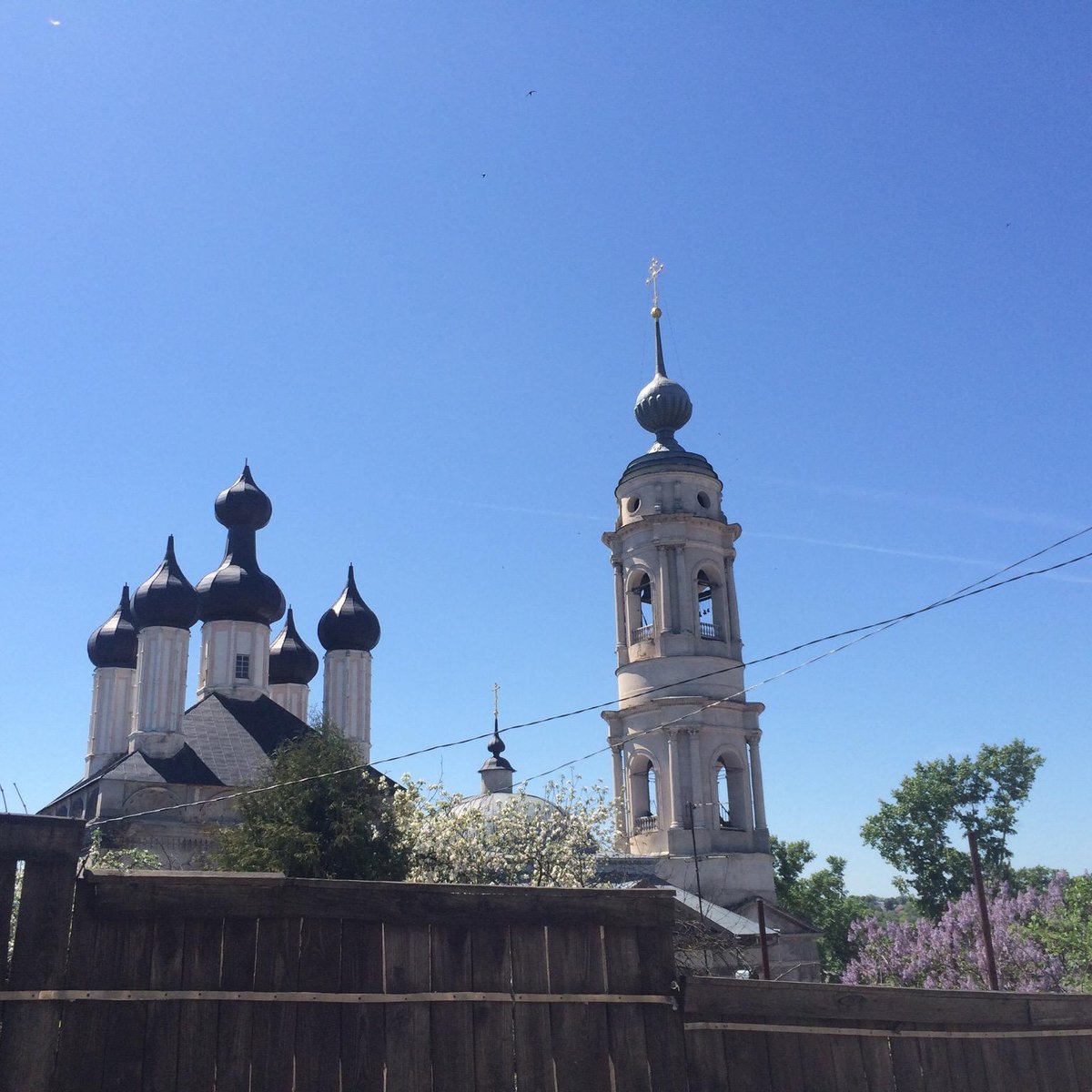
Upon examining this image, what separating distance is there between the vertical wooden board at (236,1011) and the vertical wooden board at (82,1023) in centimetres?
50

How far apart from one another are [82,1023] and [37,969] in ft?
0.98

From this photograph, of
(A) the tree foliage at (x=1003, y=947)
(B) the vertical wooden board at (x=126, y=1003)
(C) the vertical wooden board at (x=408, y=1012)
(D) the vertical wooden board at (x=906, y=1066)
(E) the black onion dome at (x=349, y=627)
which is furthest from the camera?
(E) the black onion dome at (x=349, y=627)

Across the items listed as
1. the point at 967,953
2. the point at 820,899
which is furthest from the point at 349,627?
the point at 820,899

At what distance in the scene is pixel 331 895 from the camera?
211 inches

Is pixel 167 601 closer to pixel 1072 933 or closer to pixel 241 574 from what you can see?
pixel 241 574

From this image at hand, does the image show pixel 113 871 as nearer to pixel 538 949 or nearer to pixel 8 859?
pixel 8 859

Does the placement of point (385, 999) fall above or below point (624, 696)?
below

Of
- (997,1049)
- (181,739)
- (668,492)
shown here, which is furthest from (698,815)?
(997,1049)

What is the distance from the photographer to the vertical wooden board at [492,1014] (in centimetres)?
536

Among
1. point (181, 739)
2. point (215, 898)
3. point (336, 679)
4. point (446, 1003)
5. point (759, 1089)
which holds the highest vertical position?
point (336, 679)

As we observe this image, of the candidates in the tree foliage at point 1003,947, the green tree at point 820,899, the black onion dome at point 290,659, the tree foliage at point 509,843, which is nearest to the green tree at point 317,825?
the tree foliage at point 509,843

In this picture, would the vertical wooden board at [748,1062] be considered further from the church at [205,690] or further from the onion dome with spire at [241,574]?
the onion dome with spire at [241,574]

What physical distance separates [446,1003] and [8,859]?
2.10 m

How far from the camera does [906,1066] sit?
6246mm
